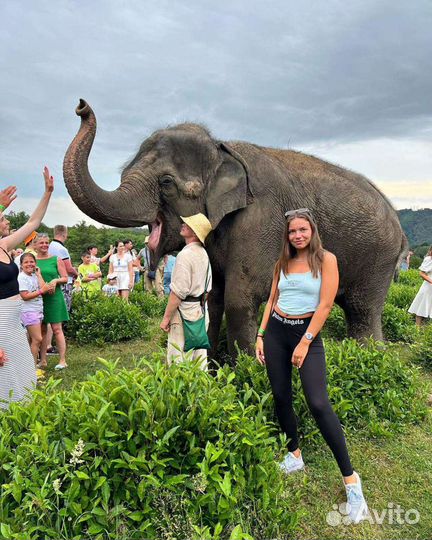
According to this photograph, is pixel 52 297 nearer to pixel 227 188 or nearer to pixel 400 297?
pixel 227 188

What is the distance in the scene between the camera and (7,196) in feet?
13.1

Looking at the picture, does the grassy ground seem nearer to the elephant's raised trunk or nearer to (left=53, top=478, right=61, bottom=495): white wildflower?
(left=53, top=478, right=61, bottom=495): white wildflower

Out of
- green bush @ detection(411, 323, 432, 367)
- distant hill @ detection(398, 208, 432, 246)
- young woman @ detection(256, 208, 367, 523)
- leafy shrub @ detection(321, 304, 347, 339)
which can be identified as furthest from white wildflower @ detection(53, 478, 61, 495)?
distant hill @ detection(398, 208, 432, 246)

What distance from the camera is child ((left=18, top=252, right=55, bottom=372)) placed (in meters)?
6.00

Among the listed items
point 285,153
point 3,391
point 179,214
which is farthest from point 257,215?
point 3,391

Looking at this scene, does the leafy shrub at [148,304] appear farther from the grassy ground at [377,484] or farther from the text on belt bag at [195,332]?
the grassy ground at [377,484]

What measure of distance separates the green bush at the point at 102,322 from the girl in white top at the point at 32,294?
5.90ft

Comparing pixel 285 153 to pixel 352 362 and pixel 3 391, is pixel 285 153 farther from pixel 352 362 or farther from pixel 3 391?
pixel 3 391

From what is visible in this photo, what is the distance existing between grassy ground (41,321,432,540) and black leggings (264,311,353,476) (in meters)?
0.30

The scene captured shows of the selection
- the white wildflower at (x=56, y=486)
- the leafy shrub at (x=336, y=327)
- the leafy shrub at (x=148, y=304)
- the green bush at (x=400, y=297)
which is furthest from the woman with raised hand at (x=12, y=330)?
the green bush at (x=400, y=297)

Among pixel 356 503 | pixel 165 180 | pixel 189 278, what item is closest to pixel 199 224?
pixel 189 278

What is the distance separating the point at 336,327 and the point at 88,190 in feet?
19.2

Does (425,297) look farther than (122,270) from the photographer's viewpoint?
No

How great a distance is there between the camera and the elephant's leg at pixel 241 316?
15.0 ft
